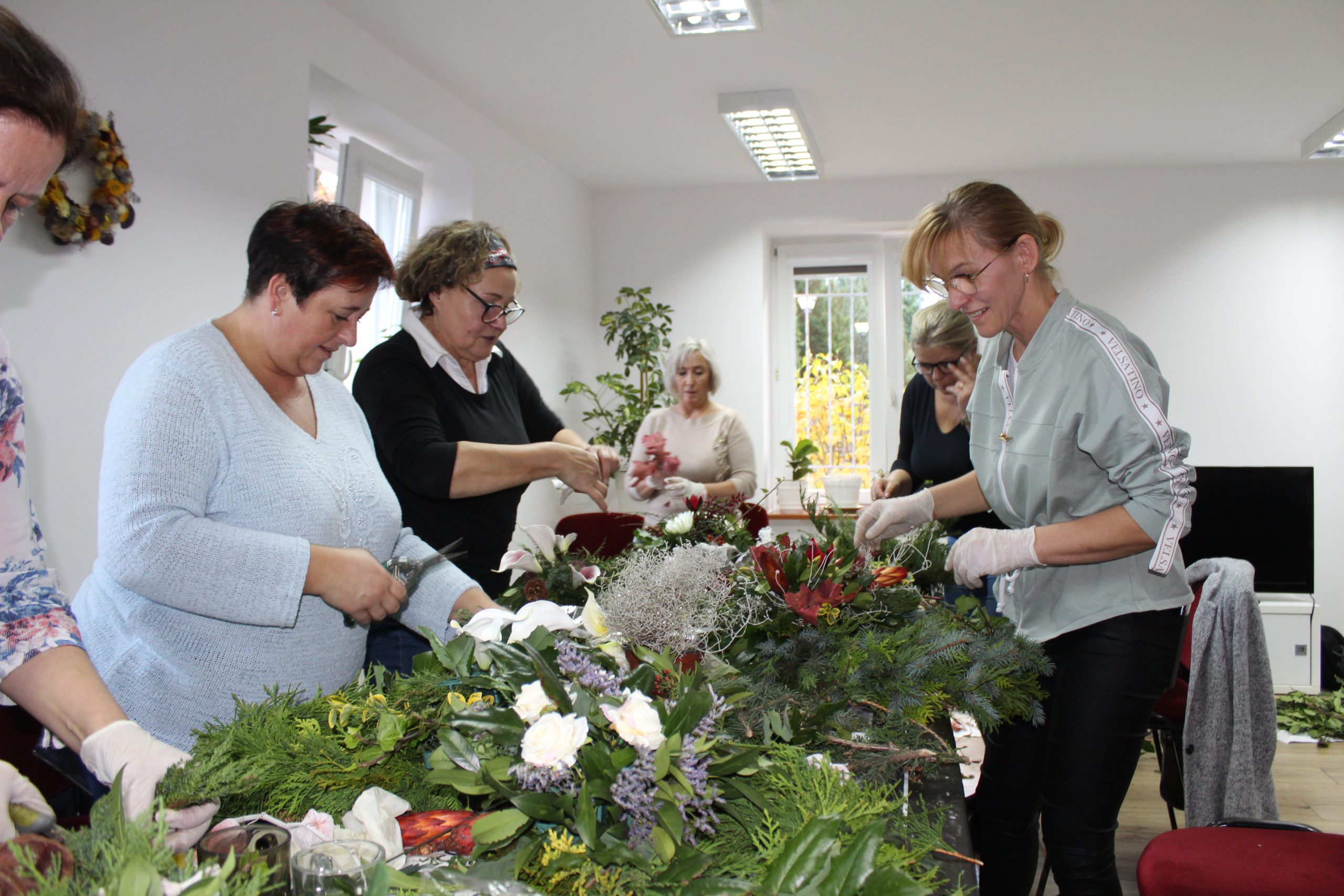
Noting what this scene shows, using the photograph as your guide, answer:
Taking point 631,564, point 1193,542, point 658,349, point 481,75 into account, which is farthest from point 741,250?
point 631,564

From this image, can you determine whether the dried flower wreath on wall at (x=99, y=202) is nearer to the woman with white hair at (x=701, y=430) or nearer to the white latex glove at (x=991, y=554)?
the woman with white hair at (x=701, y=430)

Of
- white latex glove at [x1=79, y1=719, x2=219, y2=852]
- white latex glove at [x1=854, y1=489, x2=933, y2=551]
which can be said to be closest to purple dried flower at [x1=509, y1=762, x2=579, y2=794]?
white latex glove at [x1=79, y1=719, x2=219, y2=852]

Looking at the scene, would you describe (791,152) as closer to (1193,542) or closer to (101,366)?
(1193,542)

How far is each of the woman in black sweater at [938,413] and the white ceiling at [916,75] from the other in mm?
Answer: 1387

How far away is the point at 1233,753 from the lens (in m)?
2.58

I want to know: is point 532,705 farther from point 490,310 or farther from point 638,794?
point 490,310

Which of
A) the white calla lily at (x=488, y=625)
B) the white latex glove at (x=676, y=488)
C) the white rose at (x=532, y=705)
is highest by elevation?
the white latex glove at (x=676, y=488)

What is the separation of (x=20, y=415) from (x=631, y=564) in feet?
3.03

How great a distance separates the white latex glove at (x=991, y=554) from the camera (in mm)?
1651

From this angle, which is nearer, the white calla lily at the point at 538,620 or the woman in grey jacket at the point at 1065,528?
the white calla lily at the point at 538,620

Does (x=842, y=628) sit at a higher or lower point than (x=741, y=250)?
lower

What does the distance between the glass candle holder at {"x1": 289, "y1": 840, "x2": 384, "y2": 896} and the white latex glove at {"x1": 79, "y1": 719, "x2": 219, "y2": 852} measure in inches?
9.7

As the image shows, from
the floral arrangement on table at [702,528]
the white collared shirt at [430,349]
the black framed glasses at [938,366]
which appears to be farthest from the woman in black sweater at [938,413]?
the white collared shirt at [430,349]

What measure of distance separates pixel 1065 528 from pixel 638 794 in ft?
3.55
